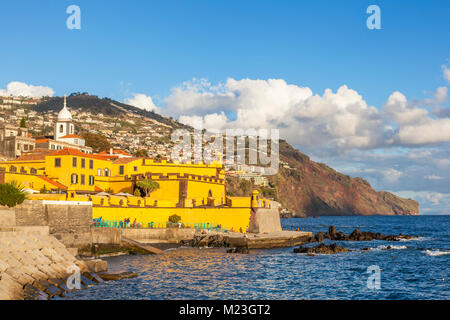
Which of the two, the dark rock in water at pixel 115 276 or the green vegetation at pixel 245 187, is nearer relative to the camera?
the dark rock in water at pixel 115 276

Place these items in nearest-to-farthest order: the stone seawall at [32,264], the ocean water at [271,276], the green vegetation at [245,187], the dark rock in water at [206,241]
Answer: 1. the stone seawall at [32,264]
2. the ocean water at [271,276]
3. the dark rock in water at [206,241]
4. the green vegetation at [245,187]

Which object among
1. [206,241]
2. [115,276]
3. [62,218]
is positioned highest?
[62,218]

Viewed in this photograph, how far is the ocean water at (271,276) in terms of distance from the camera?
85.1ft

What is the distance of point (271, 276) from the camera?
32688 millimetres

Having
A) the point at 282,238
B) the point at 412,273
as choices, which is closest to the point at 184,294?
the point at 412,273

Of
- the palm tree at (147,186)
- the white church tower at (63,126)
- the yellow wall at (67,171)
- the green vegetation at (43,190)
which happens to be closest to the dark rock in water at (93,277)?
the green vegetation at (43,190)

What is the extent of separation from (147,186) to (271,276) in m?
24.6

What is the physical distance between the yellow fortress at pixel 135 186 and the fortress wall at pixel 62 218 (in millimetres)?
5434

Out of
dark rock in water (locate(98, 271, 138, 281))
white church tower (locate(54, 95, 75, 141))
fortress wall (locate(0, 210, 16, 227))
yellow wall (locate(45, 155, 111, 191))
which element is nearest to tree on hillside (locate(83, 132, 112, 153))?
white church tower (locate(54, 95, 75, 141))

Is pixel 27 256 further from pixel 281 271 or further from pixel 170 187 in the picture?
pixel 170 187

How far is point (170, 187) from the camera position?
54750mm

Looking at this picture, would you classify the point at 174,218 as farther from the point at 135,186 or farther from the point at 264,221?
the point at 264,221

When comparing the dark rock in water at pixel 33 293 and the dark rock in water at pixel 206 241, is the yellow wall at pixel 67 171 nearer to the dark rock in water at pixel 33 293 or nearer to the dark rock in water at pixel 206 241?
the dark rock in water at pixel 206 241

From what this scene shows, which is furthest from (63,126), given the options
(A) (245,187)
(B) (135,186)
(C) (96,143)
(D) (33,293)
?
(A) (245,187)
